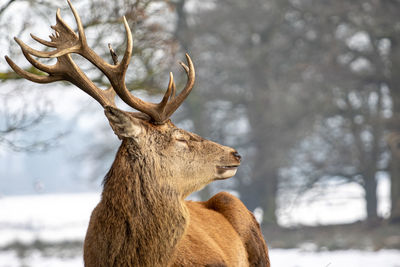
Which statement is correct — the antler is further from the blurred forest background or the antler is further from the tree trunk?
the tree trunk

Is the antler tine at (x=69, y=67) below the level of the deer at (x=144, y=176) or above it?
above

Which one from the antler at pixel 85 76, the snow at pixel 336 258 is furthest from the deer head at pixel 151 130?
the snow at pixel 336 258

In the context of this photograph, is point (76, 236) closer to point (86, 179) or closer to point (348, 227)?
point (86, 179)

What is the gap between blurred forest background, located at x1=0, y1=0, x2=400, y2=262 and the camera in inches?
523

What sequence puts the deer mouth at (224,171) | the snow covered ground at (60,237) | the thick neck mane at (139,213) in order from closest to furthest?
1. the thick neck mane at (139,213)
2. the deer mouth at (224,171)
3. the snow covered ground at (60,237)

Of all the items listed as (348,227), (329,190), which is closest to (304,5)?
(329,190)

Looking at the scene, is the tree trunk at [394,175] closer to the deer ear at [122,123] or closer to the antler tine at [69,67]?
the antler tine at [69,67]

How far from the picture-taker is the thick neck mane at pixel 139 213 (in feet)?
9.93

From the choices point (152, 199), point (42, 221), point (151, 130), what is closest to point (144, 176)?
point (152, 199)

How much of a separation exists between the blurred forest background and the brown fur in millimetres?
7943

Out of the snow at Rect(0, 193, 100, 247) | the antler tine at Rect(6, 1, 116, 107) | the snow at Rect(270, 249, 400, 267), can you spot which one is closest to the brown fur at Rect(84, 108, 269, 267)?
the antler tine at Rect(6, 1, 116, 107)

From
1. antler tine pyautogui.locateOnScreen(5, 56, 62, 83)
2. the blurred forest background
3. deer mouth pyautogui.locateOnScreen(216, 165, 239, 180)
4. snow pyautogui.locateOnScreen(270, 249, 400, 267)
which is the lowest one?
deer mouth pyautogui.locateOnScreen(216, 165, 239, 180)

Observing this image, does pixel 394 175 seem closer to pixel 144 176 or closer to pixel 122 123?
pixel 144 176

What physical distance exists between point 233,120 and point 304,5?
3773 millimetres
